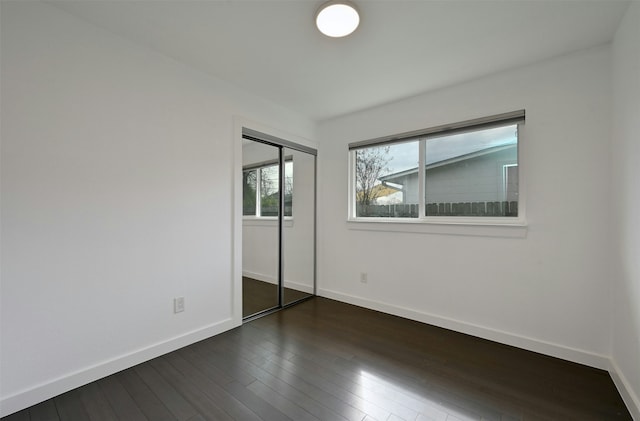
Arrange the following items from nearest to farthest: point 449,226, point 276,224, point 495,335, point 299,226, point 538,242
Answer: point 538,242 → point 495,335 → point 449,226 → point 276,224 → point 299,226

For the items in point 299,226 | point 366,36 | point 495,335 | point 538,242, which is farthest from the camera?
point 299,226

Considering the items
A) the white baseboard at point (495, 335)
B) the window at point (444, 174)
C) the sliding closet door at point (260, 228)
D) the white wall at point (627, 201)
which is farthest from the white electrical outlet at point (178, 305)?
the white wall at point (627, 201)

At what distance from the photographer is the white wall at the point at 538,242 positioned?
6.81 feet

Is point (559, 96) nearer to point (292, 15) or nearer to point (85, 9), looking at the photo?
point (292, 15)

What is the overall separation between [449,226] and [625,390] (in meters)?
1.52

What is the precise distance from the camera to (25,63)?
163 centimetres

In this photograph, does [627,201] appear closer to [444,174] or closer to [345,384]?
[444,174]

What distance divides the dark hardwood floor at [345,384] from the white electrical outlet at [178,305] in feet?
1.06

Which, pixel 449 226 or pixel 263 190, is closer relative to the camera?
pixel 449 226

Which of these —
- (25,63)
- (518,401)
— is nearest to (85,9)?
(25,63)

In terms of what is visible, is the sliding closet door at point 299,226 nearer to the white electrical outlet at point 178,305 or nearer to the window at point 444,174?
the window at point 444,174

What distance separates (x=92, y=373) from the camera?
185 cm

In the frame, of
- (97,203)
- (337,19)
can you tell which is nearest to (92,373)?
(97,203)

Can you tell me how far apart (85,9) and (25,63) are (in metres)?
0.49
